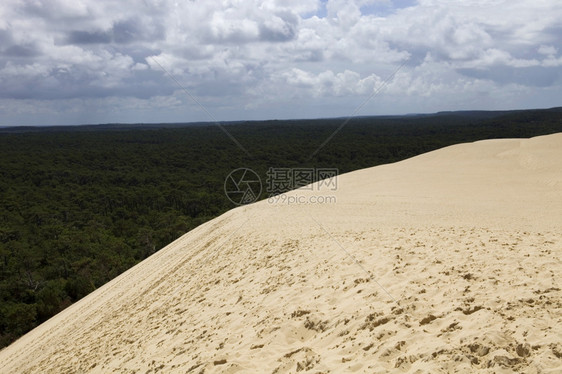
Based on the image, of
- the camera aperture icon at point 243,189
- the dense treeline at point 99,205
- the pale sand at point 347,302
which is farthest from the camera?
the camera aperture icon at point 243,189

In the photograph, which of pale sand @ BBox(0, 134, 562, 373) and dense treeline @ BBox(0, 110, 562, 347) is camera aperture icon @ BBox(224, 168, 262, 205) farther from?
pale sand @ BBox(0, 134, 562, 373)

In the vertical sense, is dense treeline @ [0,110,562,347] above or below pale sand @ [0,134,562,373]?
below

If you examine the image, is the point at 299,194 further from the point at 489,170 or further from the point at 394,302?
the point at 394,302

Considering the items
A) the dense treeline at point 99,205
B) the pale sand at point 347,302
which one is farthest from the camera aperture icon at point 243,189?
the pale sand at point 347,302

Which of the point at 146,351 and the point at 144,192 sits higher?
the point at 146,351

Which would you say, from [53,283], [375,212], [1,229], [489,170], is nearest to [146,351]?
[375,212]

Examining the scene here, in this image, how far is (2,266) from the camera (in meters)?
30.8

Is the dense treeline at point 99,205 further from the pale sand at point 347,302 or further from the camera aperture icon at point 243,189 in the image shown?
the pale sand at point 347,302

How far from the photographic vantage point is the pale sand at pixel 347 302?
434 centimetres

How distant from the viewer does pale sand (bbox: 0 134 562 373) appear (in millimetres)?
4344

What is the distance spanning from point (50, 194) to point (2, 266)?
26.7m

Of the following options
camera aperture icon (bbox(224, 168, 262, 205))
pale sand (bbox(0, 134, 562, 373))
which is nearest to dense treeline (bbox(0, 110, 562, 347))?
camera aperture icon (bbox(224, 168, 262, 205))

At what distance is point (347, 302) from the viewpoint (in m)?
5.88

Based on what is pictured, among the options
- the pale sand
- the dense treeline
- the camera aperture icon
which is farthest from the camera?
the camera aperture icon
